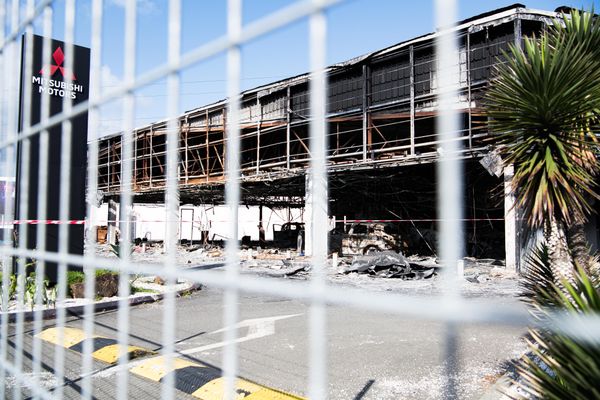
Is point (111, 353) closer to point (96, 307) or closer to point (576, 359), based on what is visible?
point (96, 307)

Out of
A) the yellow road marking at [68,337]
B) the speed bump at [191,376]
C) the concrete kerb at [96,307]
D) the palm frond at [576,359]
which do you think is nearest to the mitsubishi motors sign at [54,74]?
the speed bump at [191,376]

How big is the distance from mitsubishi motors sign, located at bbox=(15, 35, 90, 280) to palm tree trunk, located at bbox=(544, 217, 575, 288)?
11.2ft

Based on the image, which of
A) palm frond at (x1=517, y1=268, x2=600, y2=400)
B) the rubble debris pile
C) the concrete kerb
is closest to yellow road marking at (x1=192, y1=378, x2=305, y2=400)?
palm frond at (x1=517, y1=268, x2=600, y2=400)

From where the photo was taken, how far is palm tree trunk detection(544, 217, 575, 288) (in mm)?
3811

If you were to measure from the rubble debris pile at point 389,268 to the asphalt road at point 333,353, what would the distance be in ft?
15.9

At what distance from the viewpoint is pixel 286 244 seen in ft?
76.0

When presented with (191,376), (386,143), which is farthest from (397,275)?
(191,376)

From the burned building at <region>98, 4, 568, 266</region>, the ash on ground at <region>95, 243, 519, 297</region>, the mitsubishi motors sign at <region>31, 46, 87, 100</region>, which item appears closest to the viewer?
the mitsubishi motors sign at <region>31, 46, 87, 100</region>

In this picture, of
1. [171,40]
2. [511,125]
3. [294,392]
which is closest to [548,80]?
[511,125]

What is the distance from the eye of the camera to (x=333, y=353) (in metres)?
4.80

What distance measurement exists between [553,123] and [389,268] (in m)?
8.04

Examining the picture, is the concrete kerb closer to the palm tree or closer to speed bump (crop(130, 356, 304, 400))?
speed bump (crop(130, 356, 304, 400))

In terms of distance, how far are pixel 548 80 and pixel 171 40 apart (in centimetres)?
348

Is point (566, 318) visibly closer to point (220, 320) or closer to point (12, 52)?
point (12, 52)
